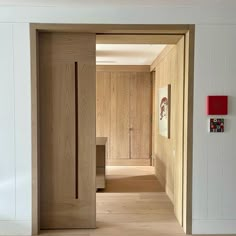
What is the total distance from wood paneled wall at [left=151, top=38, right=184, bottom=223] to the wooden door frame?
0.64 ft

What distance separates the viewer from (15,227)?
3.35 meters

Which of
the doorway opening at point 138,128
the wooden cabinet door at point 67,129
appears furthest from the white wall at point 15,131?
the doorway opening at point 138,128

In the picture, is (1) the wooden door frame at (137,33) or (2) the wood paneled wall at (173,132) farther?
(2) the wood paneled wall at (173,132)

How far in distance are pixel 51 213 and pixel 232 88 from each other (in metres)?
2.66

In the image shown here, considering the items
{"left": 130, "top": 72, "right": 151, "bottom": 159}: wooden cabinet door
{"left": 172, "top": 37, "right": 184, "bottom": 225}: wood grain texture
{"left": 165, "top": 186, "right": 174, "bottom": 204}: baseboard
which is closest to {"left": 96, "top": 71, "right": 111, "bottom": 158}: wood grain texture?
{"left": 130, "top": 72, "right": 151, "bottom": 159}: wooden cabinet door

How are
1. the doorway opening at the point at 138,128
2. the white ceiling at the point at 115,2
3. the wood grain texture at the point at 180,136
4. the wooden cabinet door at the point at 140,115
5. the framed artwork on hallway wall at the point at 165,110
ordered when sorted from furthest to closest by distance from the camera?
the wooden cabinet door at the point at 140,115, the framed artwork on hallway wall at the point at 165,110, the doorway opening at the point at 138,128, the wood grain texture at the point at 180,136, the white ceiling at the point at 115,2

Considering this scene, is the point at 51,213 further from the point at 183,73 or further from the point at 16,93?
the point at 183,73

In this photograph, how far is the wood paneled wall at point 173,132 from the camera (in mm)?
3661

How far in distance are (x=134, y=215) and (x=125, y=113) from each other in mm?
3991

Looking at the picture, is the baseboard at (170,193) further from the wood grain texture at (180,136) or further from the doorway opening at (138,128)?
the wood grain texture at (180,136)

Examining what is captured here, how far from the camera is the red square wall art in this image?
10.8ft

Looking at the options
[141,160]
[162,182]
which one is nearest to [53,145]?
[162,182]

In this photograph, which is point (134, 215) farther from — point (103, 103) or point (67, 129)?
point (103, 103)

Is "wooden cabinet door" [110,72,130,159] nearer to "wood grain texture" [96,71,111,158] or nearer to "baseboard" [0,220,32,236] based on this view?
"wood grain texture" [96,71,111,158]
